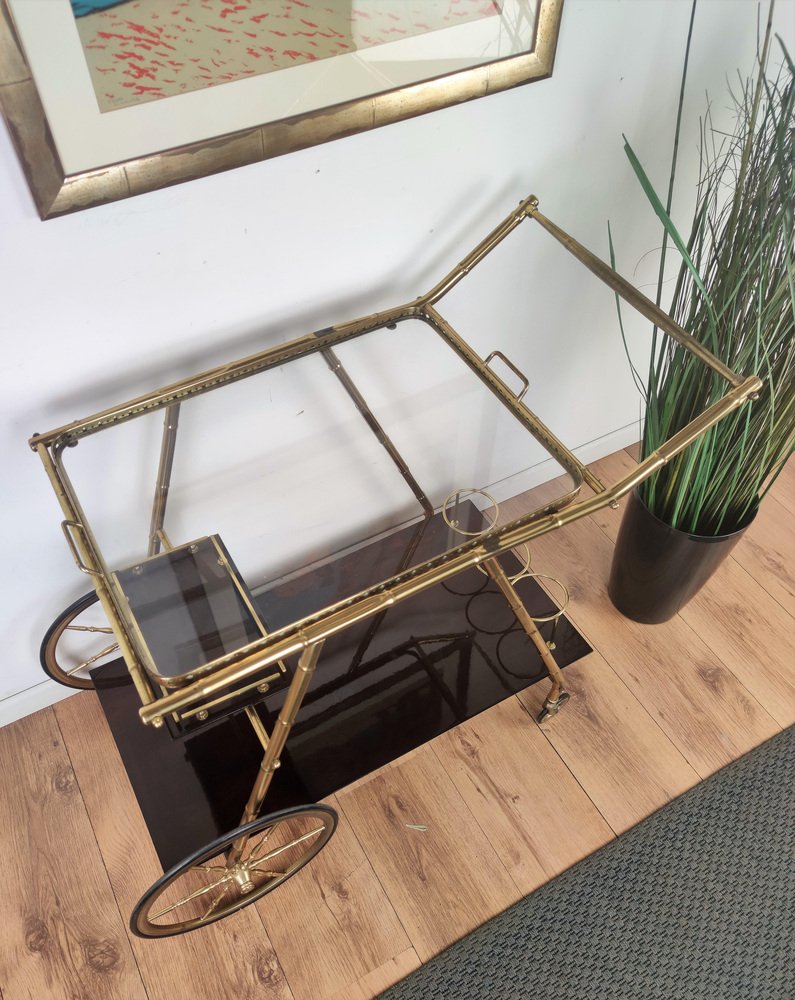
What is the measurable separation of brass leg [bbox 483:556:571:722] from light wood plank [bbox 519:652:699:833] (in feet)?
0.41

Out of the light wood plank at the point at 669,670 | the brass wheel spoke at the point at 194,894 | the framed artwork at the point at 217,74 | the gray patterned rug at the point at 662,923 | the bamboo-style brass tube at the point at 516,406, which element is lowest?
the gray patterned rug at the point at 662,923

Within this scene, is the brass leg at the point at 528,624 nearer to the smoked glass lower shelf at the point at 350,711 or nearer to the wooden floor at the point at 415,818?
the smoked glass lower shelf at the point at 350,711

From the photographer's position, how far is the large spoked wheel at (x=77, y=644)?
1323mm

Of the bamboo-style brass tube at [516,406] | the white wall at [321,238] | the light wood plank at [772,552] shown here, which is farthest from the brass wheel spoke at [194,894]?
the light wood plank at [772,552]

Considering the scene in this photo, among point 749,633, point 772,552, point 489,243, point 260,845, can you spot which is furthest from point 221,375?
point 772,552

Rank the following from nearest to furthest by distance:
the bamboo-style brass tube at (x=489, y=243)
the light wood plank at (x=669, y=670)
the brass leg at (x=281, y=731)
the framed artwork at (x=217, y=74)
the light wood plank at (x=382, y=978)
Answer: the framed artwork at (x=217, y=74)
the brass leg at (x=281, y=731)
the bamboo-style brass tube at (x=489, y=243)
the light wood plank at (x=382, y=978)
the light wood plank at (x=669, y=670)

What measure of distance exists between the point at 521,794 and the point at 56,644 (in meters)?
0.86

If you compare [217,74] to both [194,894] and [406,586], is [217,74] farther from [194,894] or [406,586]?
[194,894]

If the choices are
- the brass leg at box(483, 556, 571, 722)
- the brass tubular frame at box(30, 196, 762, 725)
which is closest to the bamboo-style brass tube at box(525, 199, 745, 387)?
the brass tubular frame at box(30, 196, 762, 725)

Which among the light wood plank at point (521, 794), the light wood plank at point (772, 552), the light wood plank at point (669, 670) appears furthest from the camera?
the light wood plank at point (772, 552)

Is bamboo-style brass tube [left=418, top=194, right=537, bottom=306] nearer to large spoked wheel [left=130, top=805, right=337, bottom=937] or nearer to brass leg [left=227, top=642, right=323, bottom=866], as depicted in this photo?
brass leg [left=227, top=642, right=323, bottom=866]

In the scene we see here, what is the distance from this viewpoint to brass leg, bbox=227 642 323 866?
0.94 meters

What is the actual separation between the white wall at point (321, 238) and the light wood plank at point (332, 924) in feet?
2.03

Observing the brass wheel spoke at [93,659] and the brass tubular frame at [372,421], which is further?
the brass wheel spoke at [93,659]
